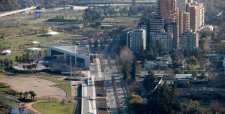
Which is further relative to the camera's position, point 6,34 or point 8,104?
point 6,34

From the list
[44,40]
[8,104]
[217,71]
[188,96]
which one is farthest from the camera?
[44,40]

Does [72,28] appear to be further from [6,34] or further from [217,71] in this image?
[217,71]

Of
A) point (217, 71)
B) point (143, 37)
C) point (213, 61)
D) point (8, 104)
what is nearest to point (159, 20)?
point (143, 37)

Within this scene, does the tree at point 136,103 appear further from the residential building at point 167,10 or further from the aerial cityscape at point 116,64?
the residential building at point 167,10

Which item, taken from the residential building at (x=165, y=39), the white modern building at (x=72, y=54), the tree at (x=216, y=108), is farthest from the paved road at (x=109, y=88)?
the tree at (x=216, y=108)

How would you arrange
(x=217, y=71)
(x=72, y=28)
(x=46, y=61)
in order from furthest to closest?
(x=72, y=28) → (x=46, y=61) → (x=217, y=71)

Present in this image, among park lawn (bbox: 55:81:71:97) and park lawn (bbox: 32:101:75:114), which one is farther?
park lawn (bbox: 55:81:71:97)

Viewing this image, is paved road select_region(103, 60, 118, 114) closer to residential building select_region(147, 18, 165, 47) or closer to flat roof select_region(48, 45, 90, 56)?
flat roof select_region(48, 45, 90, 56)

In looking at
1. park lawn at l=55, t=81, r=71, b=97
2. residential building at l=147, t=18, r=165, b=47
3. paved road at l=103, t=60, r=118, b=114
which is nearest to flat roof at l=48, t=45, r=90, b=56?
paved road at l=103, t=60, r=118, b=114
